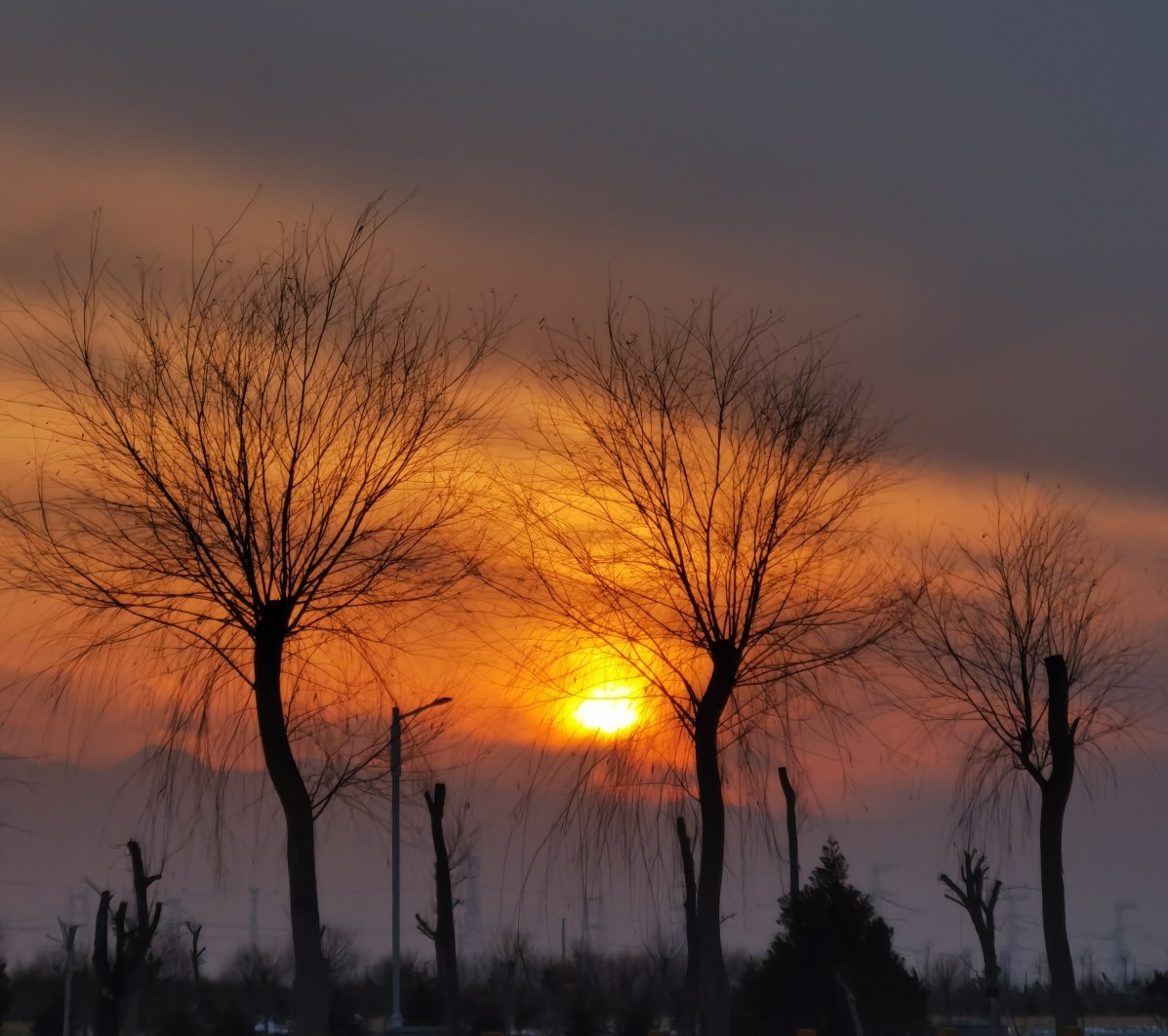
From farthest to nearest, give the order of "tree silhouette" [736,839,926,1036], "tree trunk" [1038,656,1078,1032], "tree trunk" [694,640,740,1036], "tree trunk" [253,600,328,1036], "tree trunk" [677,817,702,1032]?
"tree trunk" [677,817,702,1032]
"tree silhouette" [736,839,926,1036]
"tree trunk" [1038,656,1078,1032]
"tree trunk" [694,640,740,1036]
"tree trunk" [253,600,328,1036]

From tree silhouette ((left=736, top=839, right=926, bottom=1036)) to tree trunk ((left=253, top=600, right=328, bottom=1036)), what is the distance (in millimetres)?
19600

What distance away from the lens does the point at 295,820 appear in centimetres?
1961

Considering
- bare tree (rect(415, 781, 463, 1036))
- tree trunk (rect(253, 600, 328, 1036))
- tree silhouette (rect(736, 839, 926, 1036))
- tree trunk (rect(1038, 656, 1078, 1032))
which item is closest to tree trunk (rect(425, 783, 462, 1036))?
bare tree (rect(415, 781, 463, 1036))

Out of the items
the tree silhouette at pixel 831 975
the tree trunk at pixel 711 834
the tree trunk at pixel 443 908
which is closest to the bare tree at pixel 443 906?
the tree trunk at pixel 443 908

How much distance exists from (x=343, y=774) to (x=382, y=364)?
5.43 meters

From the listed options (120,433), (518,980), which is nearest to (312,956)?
(120,433)

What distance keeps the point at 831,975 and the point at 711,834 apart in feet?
58.1

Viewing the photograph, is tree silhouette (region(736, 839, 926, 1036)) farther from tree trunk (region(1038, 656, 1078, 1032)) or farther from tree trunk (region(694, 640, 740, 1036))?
tree trunk (region(694, 640, 740, 1036))

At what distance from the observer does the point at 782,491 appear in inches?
906

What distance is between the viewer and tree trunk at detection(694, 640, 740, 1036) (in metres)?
22.2

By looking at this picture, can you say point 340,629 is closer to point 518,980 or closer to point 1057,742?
point 1057,742

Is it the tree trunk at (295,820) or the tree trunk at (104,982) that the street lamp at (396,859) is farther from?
the tree trunk at (104,982)

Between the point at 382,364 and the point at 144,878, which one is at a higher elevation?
the point at 382,364

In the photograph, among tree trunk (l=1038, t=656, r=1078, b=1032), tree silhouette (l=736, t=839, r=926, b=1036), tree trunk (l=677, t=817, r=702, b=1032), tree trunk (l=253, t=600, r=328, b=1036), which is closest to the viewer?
tree trunk (l=253, t=600, r=328, b=1036)
